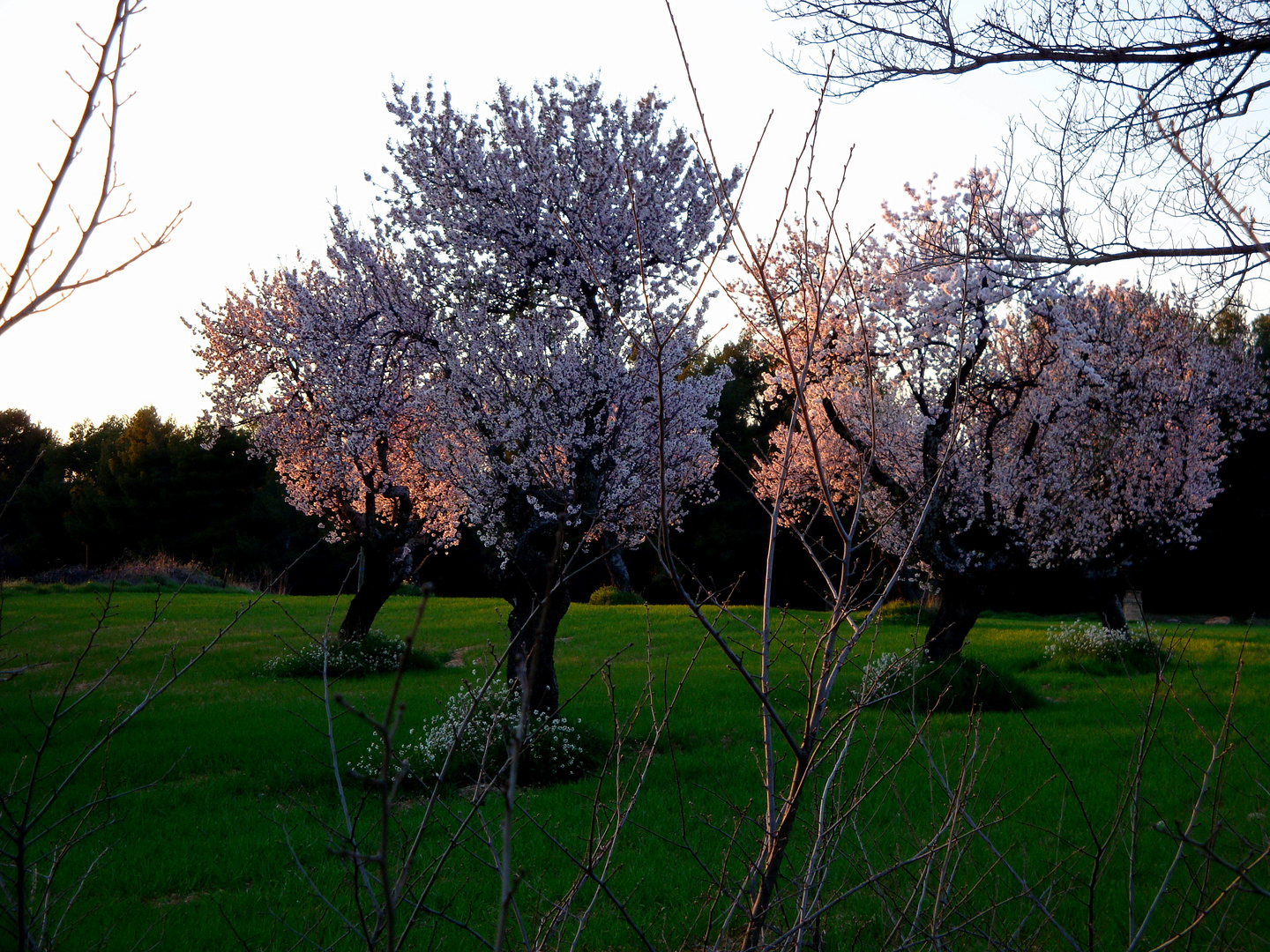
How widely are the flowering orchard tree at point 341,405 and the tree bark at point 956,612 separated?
6604 millimetres

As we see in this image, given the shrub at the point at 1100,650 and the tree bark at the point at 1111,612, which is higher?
the tree bark at the point at 1111,612

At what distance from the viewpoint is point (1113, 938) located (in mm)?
4117

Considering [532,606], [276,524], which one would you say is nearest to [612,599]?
[532,606]

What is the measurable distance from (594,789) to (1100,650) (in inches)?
343

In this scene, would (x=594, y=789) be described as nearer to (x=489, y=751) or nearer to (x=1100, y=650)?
(x=489, y=751)

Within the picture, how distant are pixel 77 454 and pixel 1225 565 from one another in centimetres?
4954

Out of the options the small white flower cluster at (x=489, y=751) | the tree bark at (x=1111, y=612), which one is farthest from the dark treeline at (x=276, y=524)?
the small white flower cluster at (x=489, y=751)

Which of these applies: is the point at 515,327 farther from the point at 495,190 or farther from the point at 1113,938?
the point at 1113,938

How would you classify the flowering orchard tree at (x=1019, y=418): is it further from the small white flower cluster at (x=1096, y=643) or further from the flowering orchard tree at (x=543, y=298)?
the flowering orchard tree at (x=543, y=298)

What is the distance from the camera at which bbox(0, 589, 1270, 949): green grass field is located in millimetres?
4148

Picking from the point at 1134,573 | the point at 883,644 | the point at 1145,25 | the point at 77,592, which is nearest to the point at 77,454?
the point at 77,592

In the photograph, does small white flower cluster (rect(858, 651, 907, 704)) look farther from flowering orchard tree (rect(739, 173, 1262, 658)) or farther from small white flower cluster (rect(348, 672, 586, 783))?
flowering orchard tree (rect(739, 173, 1262, 658))

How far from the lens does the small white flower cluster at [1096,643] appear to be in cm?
1188

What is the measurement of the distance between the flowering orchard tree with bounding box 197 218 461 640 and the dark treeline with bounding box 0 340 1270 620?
1115 centimetres
